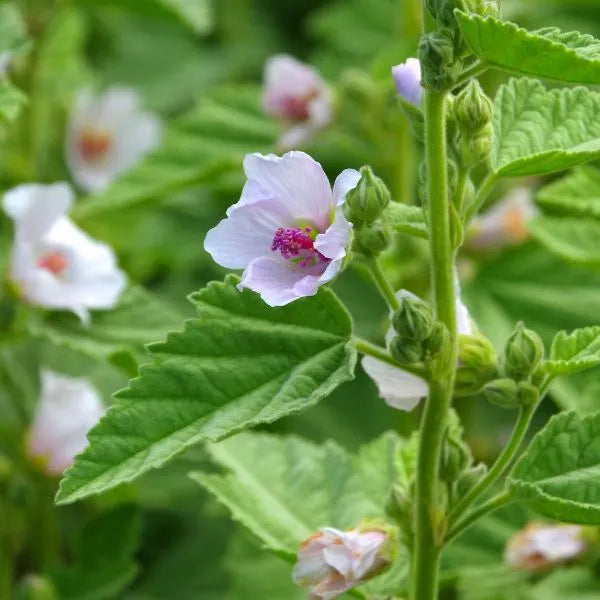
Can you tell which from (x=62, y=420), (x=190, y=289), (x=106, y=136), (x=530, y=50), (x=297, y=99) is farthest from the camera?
(x=106, y=136)

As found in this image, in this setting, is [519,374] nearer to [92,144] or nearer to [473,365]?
[473,365]

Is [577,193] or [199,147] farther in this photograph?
[199,147]

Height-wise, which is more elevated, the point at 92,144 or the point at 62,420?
the point at 92,144

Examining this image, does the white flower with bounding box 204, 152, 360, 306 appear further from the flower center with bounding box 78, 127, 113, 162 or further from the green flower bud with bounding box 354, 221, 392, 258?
the flower center with bounding box 78, 127, 113, 162

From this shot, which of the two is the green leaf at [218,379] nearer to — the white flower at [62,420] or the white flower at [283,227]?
the white flower at [283,227]

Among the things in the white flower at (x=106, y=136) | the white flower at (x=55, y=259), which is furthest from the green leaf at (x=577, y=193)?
the white flower at (x=106, y=136)

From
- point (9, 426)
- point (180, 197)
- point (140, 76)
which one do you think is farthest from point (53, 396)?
point (140, 76)

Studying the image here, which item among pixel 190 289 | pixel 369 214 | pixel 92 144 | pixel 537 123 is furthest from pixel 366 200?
pixel 92 144
